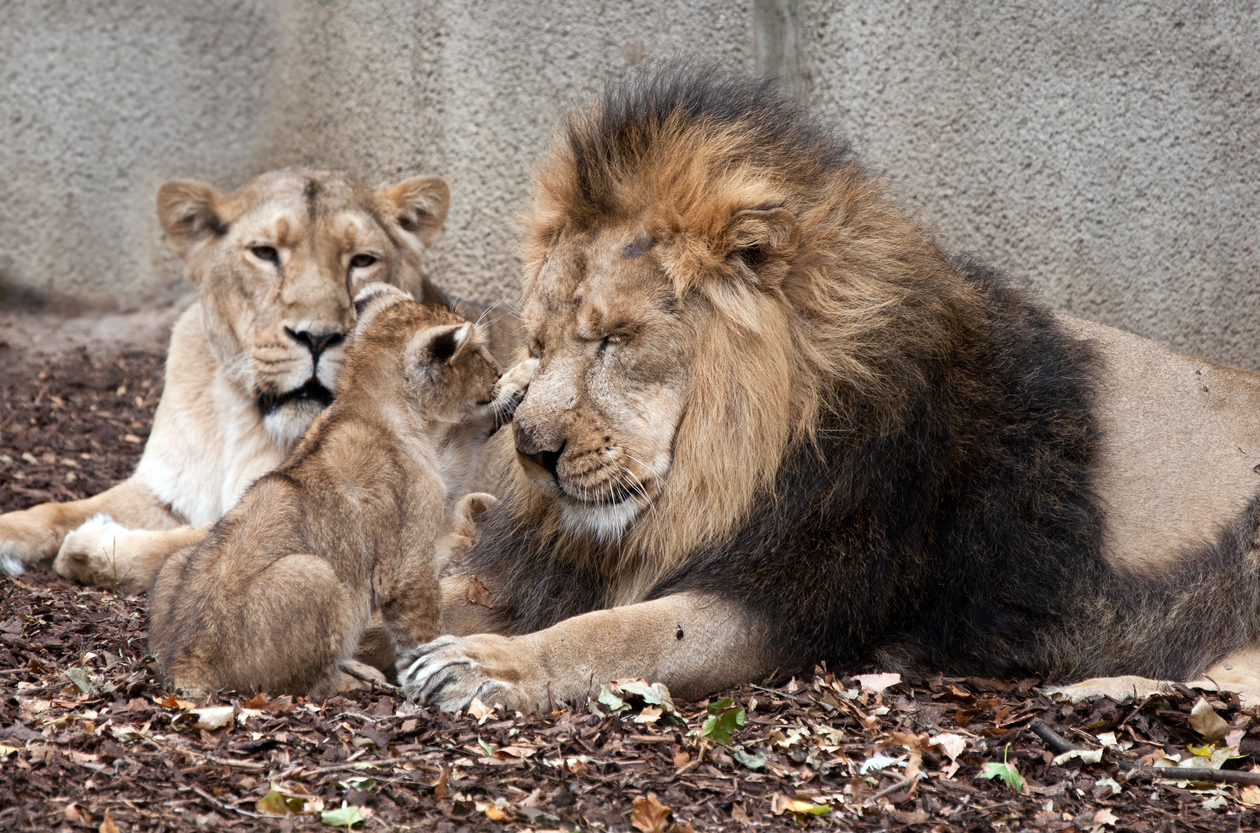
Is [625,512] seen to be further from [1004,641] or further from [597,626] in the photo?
[1004,641]

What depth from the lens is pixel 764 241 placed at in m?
3.35

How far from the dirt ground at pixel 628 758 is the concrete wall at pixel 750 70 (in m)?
2.83

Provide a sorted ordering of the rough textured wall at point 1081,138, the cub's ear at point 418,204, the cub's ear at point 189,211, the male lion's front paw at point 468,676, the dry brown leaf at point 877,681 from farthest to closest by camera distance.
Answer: the rough textured wall at point 1081,138 → the cub's ear at point 418,204 → the cub's ear at point 189,211 → the dry brown leaf at point 877,681 → the male lion's front paw at point 468,676

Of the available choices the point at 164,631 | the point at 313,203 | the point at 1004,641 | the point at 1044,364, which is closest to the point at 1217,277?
the point at 1044,364

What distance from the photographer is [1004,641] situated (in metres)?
3.62

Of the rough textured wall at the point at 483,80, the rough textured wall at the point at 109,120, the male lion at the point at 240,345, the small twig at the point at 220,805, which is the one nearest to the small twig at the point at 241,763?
the small twig at the point at 220,805

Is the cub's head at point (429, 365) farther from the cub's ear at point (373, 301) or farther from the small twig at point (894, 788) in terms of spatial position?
the small twig at point (894, 788)

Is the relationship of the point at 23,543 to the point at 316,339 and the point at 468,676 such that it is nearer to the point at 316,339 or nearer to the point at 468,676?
the point at 316,339

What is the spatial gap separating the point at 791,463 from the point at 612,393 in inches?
21.4

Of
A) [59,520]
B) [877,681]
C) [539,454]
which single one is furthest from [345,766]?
[59,520]

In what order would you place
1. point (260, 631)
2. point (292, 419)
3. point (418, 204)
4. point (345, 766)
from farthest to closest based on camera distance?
point (418, 204) < point (292, 419) < point (260, 631) < point (345, 766)

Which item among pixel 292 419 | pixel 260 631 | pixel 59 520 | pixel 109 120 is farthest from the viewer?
pixel 109 120

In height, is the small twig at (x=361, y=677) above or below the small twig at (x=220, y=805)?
below

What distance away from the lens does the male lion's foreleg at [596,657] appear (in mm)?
3141
